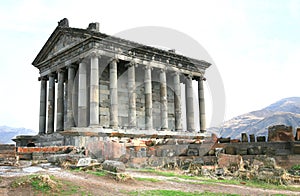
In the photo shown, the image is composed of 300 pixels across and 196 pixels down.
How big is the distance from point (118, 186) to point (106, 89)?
2015 cm

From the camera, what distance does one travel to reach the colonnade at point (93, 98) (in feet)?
79.7

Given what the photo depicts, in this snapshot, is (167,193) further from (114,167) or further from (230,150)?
(230,150)

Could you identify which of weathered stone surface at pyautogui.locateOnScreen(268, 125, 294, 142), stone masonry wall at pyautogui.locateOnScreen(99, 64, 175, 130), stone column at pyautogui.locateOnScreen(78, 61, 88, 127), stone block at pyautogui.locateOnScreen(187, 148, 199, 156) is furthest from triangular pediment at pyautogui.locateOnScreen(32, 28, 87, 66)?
weathered stone surface at pyautogui.locateOnScreen(268, 125, 294, 142)

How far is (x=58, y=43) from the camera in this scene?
94.9ft

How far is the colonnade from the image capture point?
24.3 meters

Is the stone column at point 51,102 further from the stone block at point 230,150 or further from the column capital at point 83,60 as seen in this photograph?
the stone block at point 230,150

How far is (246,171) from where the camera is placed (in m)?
10.7

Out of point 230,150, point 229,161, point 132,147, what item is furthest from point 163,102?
point 229,161

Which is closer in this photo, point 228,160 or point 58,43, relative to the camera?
point 228,160

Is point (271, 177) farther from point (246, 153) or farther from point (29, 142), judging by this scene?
point (29, 142)

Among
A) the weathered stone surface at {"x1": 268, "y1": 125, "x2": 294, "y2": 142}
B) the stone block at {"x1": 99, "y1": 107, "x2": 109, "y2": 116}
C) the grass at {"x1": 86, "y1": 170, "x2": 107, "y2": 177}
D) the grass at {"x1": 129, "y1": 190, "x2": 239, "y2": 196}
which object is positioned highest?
the stone block at {"x1": 99, "y1": 107, "x2": 109, "y2": 116}

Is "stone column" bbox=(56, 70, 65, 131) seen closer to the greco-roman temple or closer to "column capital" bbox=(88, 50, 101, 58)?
the greco-roman temple

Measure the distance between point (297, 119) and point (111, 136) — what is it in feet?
191

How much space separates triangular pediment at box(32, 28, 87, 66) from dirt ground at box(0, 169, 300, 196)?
736 inches
